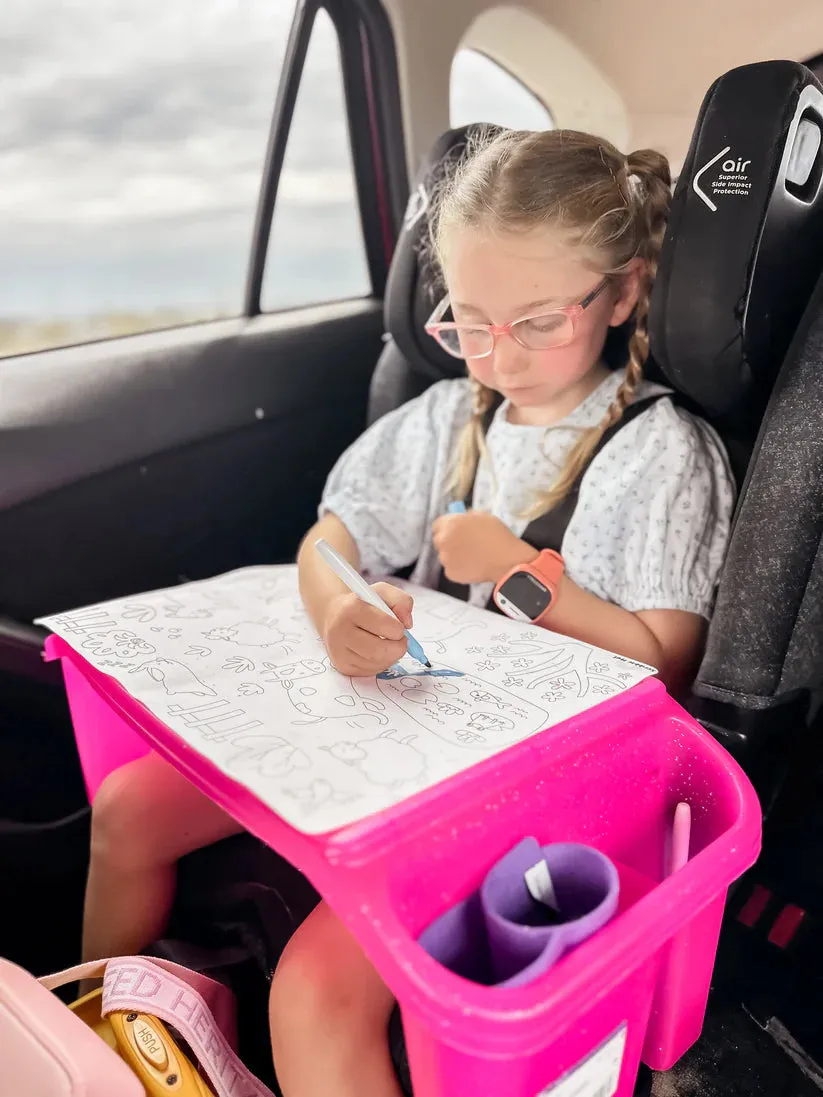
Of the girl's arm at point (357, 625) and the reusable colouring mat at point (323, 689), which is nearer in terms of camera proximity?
the reusable colouring mat at point (323, 689)

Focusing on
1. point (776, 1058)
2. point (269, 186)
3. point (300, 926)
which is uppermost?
Answer: point (269, 186)

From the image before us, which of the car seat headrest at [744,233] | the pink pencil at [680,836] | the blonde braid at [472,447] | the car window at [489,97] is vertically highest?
the car window at [489,97]

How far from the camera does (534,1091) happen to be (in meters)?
0.54

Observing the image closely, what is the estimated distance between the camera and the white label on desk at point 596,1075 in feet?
1.84

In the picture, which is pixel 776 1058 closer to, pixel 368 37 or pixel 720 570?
pixel 720 570

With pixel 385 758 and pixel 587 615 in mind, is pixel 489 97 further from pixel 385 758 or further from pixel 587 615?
pixel 385 758

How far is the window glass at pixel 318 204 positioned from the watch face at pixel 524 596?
75 centimetres

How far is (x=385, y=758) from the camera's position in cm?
64

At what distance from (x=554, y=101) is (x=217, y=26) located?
0.54m

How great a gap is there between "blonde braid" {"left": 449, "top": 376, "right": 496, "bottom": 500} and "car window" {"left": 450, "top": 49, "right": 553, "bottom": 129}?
1.00 ft

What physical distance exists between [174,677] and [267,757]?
0.16m

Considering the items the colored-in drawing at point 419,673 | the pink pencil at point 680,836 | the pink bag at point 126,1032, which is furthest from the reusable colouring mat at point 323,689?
the pink bag at point 126,1032

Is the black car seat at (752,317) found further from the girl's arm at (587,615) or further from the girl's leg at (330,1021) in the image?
the girl's leg at (330,1021)

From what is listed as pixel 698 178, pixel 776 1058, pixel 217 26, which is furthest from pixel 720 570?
pixel 217 26
